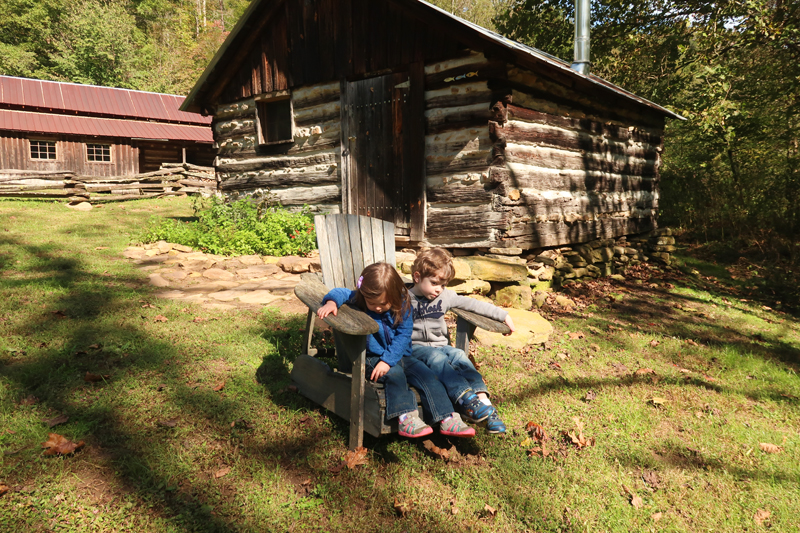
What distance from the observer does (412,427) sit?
260 centimetres

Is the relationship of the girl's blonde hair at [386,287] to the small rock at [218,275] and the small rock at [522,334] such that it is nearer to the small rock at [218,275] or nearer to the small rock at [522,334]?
the small rock at [522,334]

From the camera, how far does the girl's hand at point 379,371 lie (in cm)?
281

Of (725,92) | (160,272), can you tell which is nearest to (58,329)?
A: (160,272)

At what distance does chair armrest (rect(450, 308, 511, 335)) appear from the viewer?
299 centimetres

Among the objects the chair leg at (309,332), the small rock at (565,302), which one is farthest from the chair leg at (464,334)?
the small rock at (565,302)

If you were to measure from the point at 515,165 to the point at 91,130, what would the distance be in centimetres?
2113

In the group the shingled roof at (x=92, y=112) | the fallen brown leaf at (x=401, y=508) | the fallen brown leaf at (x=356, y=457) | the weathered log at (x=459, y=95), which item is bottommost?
the fallen brown leaf at (x=401, y=508)

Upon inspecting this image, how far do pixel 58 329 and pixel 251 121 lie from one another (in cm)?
653

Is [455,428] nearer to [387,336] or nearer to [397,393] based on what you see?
[397,393]

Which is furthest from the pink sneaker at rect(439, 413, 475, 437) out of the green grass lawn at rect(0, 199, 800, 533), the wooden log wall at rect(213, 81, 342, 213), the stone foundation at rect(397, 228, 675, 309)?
the wooden log wall at rect(213, 81, 342, 213)

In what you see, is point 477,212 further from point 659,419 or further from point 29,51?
point 29,51

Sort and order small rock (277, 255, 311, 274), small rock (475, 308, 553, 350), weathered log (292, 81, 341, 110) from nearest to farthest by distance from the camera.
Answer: small rock (475, 308, 553, 350) → small rock (277, 255, 311, 274) → weathered log (292, 81, 341, 110)

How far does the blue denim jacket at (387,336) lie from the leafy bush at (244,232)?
4.94 meters

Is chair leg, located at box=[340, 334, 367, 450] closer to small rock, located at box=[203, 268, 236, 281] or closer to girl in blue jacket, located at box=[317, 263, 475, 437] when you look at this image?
girl in blue jacket, located at box=[317, 263, 475, 437]
